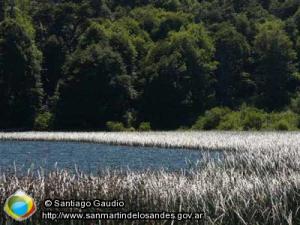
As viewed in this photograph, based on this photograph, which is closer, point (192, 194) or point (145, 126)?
point (192, 194)

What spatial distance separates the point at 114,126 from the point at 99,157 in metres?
36.2

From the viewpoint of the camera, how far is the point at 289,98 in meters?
91.4

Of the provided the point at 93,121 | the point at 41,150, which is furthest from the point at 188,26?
the point at 41,150

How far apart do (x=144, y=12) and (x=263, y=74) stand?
27957 millimetres

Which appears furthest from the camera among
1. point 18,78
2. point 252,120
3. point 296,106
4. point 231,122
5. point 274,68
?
point 274,68

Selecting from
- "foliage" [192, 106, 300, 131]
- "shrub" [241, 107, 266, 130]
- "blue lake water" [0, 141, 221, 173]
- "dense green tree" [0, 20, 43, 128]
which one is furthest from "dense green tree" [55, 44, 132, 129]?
"blue lake water" [0, 141, 221, 173]

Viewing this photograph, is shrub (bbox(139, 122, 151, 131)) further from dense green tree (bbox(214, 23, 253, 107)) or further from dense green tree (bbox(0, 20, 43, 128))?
dense green tree (bbox(214, 23, 253, 107))

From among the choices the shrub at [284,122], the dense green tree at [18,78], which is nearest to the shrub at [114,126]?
the dense green tree at [18,78]

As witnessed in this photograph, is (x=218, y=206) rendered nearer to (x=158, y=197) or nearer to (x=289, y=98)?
(x=158, y=197)

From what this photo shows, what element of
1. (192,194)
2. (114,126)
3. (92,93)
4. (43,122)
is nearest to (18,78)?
(43,122)

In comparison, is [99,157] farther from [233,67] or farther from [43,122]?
[233,67]

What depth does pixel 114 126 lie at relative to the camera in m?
76.0

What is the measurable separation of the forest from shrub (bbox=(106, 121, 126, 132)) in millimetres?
128

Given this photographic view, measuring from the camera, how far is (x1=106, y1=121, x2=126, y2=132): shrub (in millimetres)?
75875
